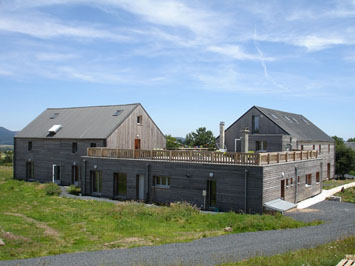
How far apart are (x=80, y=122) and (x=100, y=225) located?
1882cm

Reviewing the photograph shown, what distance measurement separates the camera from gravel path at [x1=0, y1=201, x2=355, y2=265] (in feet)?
34.0

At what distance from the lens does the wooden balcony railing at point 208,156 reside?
19.2 m

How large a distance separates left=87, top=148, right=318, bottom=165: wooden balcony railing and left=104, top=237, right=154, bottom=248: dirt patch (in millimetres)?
8076

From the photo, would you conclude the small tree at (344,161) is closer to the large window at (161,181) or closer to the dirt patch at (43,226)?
the large window at (161,181)

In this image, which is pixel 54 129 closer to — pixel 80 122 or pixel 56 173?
pixel 80 122

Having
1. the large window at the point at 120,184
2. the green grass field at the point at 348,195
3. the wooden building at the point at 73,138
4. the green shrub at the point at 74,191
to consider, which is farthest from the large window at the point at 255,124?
the green shrub at the point at 74,191

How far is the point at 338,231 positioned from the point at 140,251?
8.09m

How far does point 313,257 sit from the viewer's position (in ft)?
30.6

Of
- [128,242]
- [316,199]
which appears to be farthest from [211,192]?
[128,242]

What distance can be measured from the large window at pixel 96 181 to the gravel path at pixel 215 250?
1390 cm

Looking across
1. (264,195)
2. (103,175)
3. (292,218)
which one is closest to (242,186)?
(264,195)

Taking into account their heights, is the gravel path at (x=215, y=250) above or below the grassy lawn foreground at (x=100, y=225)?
above

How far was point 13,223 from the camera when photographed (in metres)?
15.8

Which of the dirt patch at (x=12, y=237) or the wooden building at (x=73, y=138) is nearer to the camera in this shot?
the dirt patch at (x=12, y=237)
